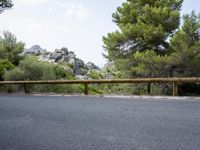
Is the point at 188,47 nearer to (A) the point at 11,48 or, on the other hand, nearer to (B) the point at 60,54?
(A) the point at 11,48

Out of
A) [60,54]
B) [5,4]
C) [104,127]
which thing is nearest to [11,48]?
[5,4]

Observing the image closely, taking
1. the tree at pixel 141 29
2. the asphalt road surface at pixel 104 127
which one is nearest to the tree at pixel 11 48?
the tree at pixel 141 29

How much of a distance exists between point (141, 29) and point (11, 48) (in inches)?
960

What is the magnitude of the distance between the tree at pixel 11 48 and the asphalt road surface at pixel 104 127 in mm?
35386

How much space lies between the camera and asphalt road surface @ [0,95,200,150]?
5164 mm

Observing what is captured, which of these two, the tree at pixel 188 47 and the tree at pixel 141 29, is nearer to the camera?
the tree at pixel 188 47

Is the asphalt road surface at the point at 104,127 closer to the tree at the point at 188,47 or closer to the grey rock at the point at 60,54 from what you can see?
the tree at the point at 188,47

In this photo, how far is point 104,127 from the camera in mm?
6410

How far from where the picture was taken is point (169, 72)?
26.1m

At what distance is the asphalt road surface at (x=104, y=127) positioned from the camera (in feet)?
16.9

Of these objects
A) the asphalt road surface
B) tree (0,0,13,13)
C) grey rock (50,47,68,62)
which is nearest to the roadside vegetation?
tree (0,0,13,13)

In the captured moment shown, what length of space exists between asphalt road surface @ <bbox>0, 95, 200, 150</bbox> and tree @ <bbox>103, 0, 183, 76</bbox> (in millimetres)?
18749

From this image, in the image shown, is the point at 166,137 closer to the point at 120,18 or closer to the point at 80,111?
the point at 80,111

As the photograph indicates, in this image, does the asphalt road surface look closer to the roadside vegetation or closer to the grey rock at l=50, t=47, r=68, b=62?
the roadside vegetation
